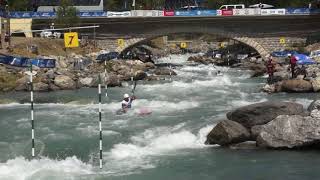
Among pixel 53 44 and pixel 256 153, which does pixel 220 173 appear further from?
pixel 53 44

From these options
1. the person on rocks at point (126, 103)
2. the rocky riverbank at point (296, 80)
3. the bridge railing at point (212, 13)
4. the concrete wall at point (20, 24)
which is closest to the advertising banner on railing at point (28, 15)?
the concrete wall at point (20, 24)

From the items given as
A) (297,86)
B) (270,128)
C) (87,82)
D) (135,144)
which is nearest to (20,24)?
(87,82)

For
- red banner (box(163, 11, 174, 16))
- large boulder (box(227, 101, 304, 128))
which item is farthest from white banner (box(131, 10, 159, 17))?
large boulder (box(227, 101, 304, 128))

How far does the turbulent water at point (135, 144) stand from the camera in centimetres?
1869

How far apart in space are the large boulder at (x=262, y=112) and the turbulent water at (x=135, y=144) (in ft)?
5.63

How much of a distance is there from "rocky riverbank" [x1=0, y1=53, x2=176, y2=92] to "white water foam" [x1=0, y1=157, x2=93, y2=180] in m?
22.6

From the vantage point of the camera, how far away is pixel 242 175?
18.3m

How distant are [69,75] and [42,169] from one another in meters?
28.3

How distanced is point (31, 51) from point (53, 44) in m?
5.81

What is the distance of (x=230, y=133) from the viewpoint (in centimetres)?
2158

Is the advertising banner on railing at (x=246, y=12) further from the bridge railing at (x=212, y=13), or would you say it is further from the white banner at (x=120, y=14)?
the white banner at (x=120, y=14)

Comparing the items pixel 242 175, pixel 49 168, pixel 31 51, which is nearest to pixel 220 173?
pixel 242 175

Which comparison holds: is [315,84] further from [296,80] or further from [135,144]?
[135,144]

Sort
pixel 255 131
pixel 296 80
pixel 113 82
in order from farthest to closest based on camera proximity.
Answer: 1. pixel 113 82
2. pixel 296 80
3. pixel 255 131
